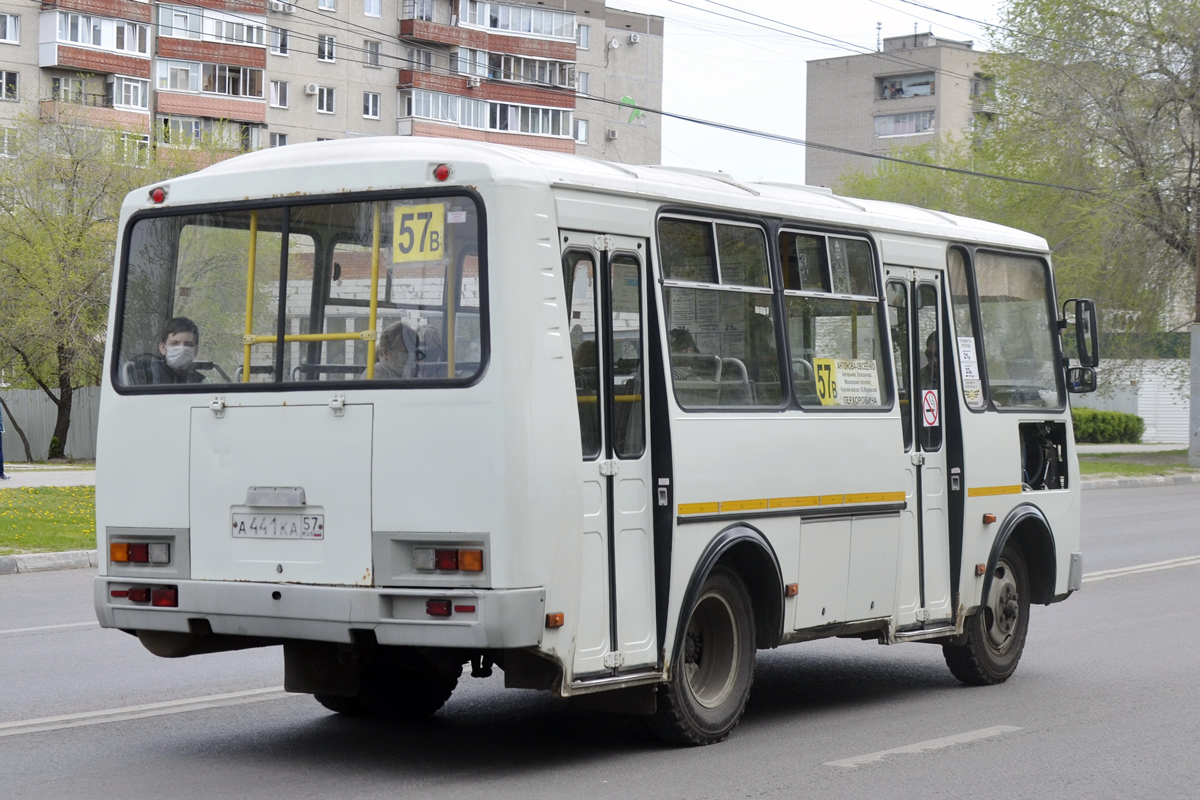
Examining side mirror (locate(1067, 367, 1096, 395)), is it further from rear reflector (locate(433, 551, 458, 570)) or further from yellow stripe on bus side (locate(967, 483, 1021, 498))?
rear reflector (locate(433, 551, 458, 570))

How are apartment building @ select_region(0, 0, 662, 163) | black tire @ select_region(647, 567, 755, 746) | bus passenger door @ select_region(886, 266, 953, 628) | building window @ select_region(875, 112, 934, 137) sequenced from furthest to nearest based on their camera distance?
1. building window @ select_region(875, 112, 934, 137)
2. apartment building @ select_region(0, 0, 662, 163)
3. bus passenger door @ select_region(886, 266, 953, 628)
4. black tire @ select_region(647, 567, 755, 746)

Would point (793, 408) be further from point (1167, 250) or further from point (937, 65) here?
point (937, 65)

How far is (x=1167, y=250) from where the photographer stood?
39719 mm

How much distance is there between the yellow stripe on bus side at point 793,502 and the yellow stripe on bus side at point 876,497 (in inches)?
14.5

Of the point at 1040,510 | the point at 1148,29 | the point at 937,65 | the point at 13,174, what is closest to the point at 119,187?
the point at 13,174

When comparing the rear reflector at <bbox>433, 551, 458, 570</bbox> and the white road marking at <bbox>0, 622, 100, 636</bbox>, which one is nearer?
the rear reflector at <bbox>433, 551, 458, 570</bbox>

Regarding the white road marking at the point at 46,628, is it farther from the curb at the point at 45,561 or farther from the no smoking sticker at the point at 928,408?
the no smoking sticker at the point at 928,408

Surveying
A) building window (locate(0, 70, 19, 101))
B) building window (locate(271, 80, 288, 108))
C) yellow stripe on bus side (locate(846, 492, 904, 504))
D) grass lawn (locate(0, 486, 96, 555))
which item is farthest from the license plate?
building window (locate(271, 80, 288, 108))

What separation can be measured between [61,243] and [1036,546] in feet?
112

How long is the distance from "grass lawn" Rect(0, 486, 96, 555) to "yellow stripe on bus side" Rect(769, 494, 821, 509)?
1035 centimetres

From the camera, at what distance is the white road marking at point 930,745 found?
7.48 meters

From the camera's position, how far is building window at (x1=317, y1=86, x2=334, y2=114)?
73312 millimetres

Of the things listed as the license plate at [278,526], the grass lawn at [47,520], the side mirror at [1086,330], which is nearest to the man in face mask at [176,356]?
the license plate at [278,526]

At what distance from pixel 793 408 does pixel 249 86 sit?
62.6m
